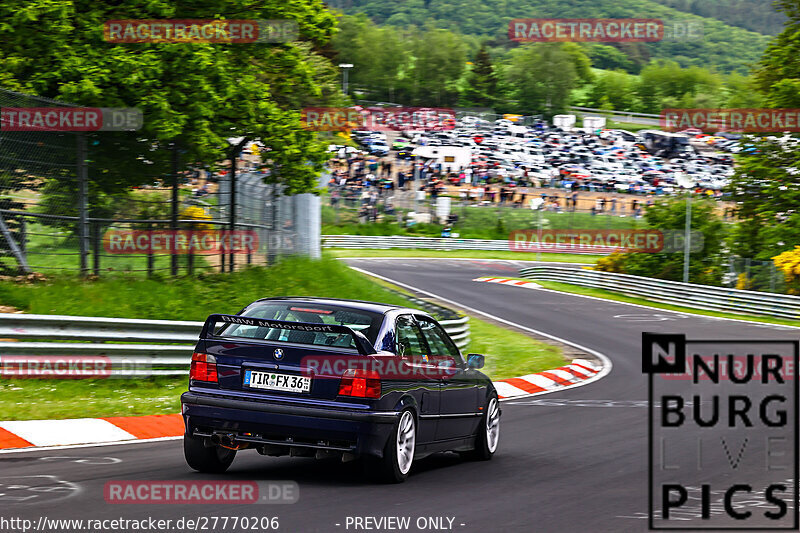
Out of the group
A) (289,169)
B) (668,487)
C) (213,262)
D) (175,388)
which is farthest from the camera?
(289,169)

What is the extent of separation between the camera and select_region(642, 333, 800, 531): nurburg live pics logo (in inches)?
269

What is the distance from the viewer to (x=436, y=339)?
893 centimetres

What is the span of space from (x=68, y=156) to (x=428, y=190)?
159 ft

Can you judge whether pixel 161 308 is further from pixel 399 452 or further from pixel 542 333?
pixel 542 333

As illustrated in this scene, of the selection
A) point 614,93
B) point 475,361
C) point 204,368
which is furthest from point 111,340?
point 614,93

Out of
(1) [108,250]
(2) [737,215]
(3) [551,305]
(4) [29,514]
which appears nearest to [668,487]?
(4) [29,514]

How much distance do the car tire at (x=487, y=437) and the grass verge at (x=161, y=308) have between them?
3706 mm

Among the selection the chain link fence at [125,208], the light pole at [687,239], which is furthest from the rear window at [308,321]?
the light pole at [687,239]

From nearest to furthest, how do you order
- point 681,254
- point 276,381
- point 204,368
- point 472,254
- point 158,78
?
point 276,381, point 204,368, point 158,78, point 681,254, point 472,254

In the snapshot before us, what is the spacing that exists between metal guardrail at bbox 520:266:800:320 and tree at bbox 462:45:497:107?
9650 centimetres

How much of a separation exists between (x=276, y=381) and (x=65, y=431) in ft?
10.4

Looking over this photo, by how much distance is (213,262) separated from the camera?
61.1 feet

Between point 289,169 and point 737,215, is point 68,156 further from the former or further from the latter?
point 737,215

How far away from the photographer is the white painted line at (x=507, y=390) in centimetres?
1527
